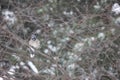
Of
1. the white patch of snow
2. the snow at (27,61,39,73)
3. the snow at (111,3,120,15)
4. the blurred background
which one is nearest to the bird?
the blurred background

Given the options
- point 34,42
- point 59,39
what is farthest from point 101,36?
point 34,42

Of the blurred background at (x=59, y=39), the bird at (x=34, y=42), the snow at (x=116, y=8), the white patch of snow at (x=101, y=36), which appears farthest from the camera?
the snow at (x=116, y=8)

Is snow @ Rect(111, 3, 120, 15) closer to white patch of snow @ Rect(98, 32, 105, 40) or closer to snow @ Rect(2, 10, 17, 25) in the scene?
white patch of snow @ Rect(98, 32, 105, 40)

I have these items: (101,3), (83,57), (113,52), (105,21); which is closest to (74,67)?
(83,57)

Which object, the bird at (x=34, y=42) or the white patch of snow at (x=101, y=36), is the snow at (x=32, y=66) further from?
the white patch of snow at (x=101, y=36)

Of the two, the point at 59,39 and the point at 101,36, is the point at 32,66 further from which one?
the point at 101,36

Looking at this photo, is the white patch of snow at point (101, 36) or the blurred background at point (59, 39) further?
the white patch of snow at point (101, 36)

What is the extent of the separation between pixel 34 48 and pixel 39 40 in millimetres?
211

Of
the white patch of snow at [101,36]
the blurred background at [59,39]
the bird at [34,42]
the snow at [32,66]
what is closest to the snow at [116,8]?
the blurred background at [59,39]

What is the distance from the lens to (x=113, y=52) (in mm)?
2893

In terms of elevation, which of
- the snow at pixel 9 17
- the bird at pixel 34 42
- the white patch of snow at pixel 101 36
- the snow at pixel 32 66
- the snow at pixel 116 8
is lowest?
the snow at pixel 32 66

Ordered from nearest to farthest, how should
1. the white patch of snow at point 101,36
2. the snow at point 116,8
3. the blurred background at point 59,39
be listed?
the blurred background at point 59,39 → the white patch of snow at point 101,36 → the snow at point 116,8

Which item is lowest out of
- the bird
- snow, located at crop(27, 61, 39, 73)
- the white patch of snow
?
snow, located at crop(27, 61, 39, 73)

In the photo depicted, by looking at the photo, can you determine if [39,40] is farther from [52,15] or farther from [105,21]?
[105,21]
